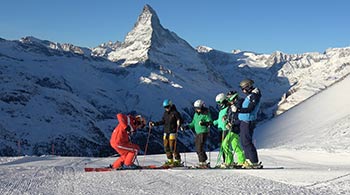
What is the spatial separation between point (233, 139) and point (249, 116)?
3.89 feet

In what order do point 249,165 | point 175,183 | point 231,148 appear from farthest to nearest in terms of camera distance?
point 231,148 → point 249,165 → point 175,183

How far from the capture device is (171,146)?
14008 mm

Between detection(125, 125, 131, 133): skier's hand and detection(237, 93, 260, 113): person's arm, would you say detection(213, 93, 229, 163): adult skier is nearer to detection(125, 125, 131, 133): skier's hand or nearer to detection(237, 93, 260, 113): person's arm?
detection(237, 93, 260, 113): person's arm

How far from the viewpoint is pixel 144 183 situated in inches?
352

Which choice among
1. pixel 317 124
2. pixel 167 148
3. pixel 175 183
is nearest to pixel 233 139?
pixel 167 148

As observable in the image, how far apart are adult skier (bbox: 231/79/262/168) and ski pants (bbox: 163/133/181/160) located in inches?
114

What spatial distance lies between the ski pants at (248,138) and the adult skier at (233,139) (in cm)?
44

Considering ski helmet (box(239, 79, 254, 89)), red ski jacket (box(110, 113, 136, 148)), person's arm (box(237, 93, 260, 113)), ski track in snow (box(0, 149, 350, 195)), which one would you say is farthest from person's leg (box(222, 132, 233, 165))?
red ski jacket (box(110, 113, 136, 148))

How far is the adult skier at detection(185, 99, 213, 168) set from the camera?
519 inches

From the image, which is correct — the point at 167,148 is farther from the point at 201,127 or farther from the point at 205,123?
the point at 205,123

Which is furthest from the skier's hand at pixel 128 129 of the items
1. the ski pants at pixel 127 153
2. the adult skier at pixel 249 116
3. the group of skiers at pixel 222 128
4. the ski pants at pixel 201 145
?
the adult skier at pixel 249 116

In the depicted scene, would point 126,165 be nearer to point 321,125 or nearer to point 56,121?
point 321,125

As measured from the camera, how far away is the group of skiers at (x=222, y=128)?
11.5 m

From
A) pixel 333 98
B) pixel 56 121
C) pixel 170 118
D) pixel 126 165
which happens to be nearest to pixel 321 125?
pixel 333 98
